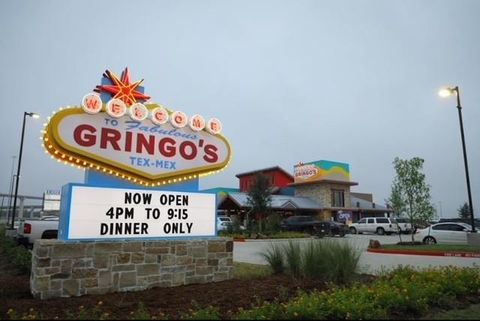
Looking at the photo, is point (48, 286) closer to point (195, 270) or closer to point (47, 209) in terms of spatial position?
point (195, 270)

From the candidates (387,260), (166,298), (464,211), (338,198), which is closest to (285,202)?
(338,198)

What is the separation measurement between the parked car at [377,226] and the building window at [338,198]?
594 cm

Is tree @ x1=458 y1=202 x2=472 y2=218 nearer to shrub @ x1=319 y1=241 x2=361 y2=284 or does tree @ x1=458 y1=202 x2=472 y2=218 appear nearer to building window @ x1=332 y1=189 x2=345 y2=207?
building window @ x1=332 y1=189 x2=345 y2=207

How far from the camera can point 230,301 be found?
7.16m

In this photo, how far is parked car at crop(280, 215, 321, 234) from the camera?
33.0 meters

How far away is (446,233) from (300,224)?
531 inches

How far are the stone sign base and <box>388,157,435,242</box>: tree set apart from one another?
15.9 meters

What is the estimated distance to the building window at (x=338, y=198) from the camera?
149 feet

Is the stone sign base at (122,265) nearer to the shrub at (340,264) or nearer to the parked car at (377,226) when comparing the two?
the shrub at (340,264)

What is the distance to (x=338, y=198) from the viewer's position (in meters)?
45.8

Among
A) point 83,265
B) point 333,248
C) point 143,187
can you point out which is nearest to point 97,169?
point 143,187

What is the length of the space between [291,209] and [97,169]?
34.9m

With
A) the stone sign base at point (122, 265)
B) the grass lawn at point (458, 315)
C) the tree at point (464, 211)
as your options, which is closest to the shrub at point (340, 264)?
the stone sign base at point (122, 265)

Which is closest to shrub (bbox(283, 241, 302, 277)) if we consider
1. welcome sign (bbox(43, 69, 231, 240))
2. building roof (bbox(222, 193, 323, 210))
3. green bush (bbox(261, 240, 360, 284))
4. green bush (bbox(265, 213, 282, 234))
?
green bush (bbox(261, 240, 360, 284))
